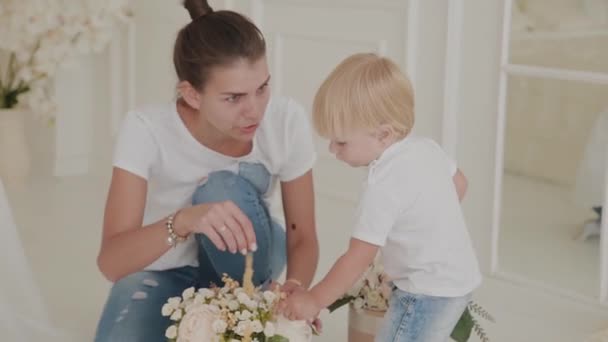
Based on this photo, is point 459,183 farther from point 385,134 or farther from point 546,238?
point 546,238

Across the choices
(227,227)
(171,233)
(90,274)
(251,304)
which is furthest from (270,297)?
(90,274)

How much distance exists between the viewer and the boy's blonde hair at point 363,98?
174 centimetres

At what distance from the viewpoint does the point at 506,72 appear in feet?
9.20

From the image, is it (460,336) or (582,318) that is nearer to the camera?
(460,336)

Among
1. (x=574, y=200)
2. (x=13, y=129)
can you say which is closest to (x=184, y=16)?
(x=13, y=129)

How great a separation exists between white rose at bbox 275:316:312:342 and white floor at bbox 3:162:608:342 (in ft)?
2.59

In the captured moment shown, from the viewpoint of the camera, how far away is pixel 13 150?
13.1ft

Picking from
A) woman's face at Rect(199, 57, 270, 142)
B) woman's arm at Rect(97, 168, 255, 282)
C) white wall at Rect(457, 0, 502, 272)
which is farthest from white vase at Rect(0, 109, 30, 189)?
woman's face at Rect(199, 57, 270, 142)

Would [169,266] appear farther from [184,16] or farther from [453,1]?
[184,16]

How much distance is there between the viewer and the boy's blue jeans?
1.86 m

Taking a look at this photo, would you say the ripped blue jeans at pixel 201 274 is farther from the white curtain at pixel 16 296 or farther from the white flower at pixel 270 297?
the white flower at pixel 270 297

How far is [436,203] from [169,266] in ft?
2.30

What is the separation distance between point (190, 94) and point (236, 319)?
51 cm

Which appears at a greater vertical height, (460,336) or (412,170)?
(412,170)
